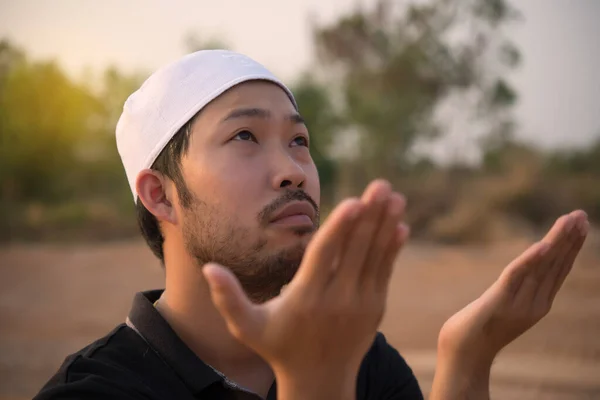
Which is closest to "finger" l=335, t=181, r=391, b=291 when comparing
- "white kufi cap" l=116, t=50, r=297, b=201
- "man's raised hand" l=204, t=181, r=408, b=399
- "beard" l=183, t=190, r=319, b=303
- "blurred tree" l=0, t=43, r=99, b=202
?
"man's raised hand" l=204, t=181, r=408, b=399

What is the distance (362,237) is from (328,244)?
7cm

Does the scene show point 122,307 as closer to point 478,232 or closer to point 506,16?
point 478,232

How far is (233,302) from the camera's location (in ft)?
4.09

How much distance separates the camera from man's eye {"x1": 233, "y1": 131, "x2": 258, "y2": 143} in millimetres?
2158

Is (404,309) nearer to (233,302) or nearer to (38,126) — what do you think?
(233,302)

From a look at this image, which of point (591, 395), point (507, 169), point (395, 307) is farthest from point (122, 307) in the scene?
point (507, 169)

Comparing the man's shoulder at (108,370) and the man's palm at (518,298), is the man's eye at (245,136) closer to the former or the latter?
the man's shoulder at (108,370)

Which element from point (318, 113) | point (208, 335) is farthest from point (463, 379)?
point (318, 113)

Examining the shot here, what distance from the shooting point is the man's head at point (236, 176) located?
206 centimetres

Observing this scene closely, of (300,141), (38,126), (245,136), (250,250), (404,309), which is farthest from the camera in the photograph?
(38,126)

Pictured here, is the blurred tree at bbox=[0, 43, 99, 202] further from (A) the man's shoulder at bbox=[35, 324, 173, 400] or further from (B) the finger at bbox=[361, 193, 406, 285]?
(B) the finger at bbox=[361, 193, 406, 285]

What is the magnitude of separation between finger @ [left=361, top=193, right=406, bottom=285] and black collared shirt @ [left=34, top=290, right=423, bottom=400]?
83 centimetres

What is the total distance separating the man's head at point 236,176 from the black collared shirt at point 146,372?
0.26 metres

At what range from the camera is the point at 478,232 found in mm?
15891
